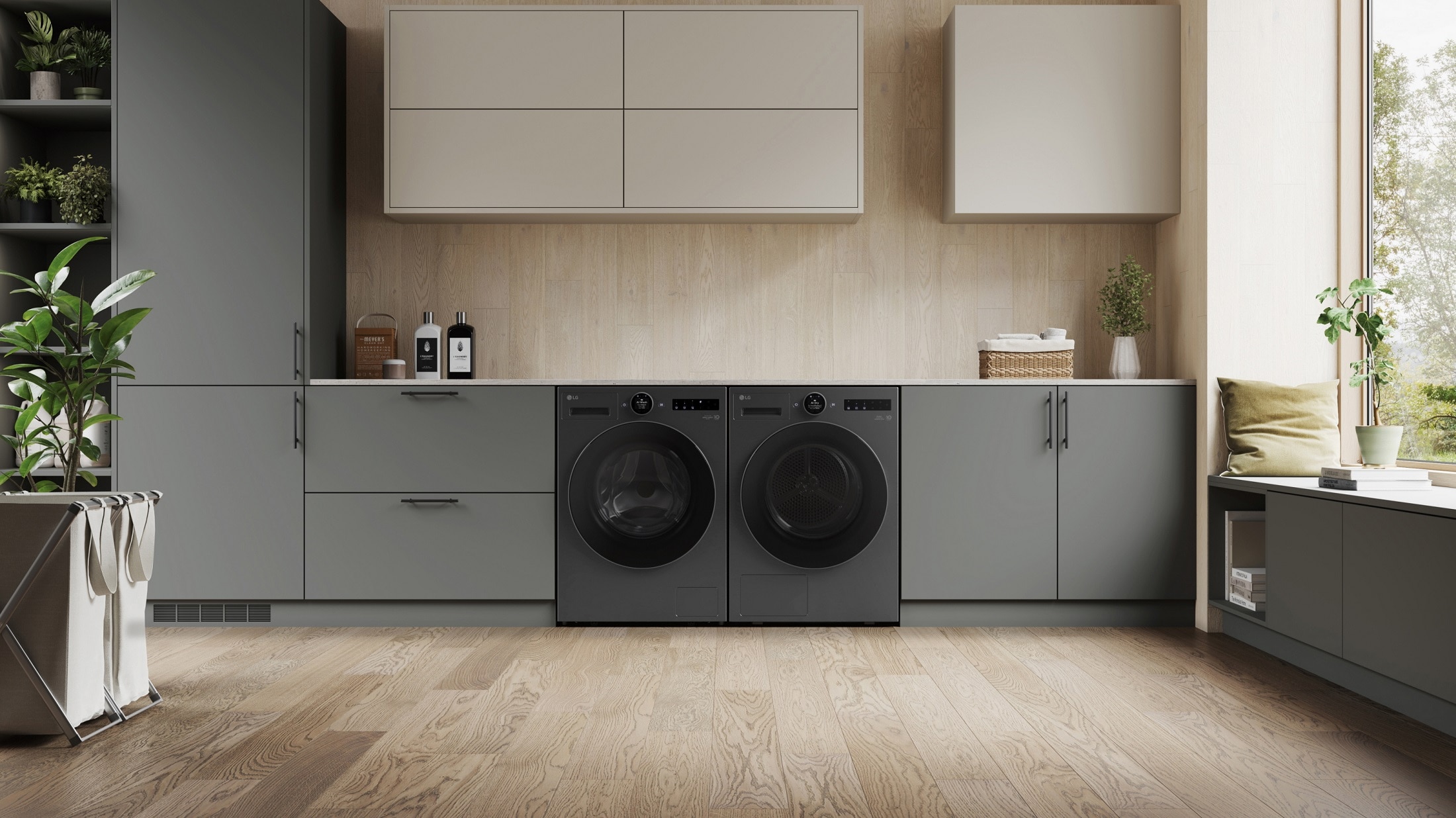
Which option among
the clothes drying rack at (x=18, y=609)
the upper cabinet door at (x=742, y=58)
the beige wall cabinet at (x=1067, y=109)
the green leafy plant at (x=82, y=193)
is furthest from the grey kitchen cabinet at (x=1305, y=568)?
the green leafy plant at (x=82, y=193)

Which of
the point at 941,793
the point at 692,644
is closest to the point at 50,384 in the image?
the point at 692,644

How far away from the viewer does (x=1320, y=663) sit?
2.48 m

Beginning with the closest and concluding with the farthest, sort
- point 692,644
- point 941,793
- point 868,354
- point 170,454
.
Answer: point 941,793, point 692,644, point 170,454, point 868,354

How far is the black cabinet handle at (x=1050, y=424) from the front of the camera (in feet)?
10.0

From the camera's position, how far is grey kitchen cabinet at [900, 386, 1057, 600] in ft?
10.0

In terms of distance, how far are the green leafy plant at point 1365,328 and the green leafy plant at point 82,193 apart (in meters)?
3.93

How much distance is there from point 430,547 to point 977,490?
1835 millimetres

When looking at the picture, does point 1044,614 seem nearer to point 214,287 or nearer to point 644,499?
point 644,499

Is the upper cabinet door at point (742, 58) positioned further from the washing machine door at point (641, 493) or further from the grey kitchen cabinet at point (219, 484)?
the grey kitchen cabinet at point (219, 484)

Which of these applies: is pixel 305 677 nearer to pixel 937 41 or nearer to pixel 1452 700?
pixel 1452 700

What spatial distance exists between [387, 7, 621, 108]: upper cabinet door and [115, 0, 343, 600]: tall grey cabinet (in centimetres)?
39

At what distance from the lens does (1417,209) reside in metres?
2.82

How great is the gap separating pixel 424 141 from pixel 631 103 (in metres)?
0.74

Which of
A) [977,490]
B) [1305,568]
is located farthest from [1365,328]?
[977,490]
